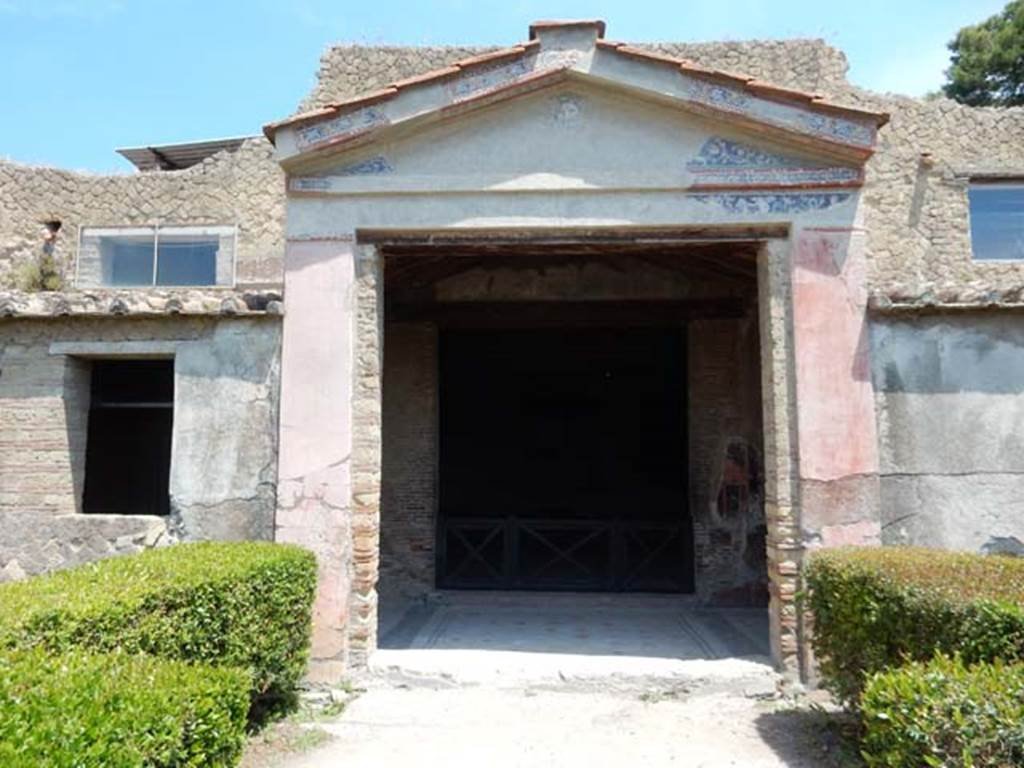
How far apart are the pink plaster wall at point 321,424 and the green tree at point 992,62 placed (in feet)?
92.8

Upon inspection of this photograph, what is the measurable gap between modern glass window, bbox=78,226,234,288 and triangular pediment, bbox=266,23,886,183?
7.23 meters

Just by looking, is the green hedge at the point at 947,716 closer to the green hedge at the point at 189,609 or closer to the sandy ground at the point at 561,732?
the sandy ground at the point at 561,732

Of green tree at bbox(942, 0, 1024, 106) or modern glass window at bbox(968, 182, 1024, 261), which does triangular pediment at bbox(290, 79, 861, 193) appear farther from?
green tree at bbox(942, 0, 1024, 106)

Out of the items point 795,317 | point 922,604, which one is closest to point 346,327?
point 795,317

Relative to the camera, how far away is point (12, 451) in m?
6.69

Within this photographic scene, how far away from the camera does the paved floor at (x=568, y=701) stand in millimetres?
5012

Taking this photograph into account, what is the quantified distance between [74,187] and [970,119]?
14638 mm

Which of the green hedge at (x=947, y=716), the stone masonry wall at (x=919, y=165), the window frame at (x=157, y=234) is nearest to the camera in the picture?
the green hedge at (x=947, y=716)

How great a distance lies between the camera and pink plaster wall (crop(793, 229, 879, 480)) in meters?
6.21

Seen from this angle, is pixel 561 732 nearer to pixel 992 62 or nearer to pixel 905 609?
pixel 905 609

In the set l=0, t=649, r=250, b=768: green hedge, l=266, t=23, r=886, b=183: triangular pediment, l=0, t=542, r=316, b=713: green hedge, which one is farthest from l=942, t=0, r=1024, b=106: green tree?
l=0, t=649, r=250, b=768: green hedge

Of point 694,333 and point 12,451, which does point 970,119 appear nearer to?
point 694,333

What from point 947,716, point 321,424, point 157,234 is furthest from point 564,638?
point 157,234

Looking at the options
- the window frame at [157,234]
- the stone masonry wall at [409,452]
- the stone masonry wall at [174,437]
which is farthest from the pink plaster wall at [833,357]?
the window frame at [157,234]
